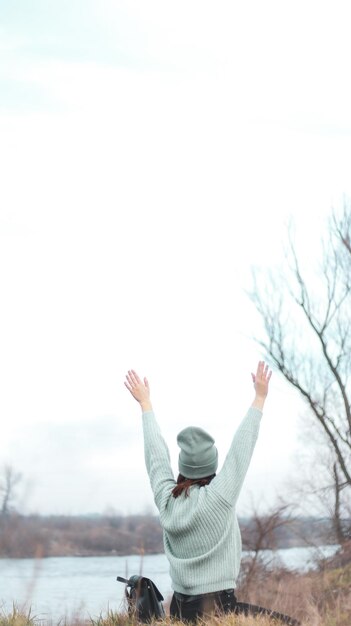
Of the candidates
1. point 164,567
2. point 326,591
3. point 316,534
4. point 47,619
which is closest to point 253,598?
point 326,591

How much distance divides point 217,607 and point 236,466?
759 mm

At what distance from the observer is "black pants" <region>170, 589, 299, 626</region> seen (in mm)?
4625

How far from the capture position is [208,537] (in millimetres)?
4652

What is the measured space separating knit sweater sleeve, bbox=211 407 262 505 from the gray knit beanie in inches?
5.5

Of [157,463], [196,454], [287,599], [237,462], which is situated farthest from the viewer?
[287,599]

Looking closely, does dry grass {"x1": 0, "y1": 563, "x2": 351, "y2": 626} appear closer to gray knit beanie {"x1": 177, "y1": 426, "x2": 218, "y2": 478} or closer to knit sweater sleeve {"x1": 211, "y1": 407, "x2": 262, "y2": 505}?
knit sweater sleeve {"x1": 211, "y1": 407, "x2": 262, "y2": 505}

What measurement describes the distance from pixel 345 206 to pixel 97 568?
961 cm

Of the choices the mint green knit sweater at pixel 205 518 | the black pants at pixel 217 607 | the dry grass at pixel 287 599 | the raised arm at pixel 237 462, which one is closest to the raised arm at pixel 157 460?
the mint green knit sweater at pixel 205 518

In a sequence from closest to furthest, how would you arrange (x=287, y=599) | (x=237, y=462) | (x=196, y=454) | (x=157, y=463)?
(x=237, y=462), (x=196, y=454), (x=157, y=463), (x=287, y=599)

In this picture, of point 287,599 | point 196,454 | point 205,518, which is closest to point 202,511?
point 205,518

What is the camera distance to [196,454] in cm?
465

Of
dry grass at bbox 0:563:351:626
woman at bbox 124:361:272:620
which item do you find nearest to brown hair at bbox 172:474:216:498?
woman at bbox 124:361:272:620

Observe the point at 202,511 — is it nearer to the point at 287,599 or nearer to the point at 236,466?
the point at 236,466

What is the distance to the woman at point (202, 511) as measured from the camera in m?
4.56
